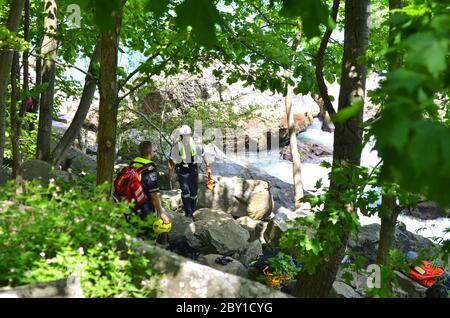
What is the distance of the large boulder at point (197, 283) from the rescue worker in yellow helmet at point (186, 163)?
6.11 m

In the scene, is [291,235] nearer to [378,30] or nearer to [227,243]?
[227,243]

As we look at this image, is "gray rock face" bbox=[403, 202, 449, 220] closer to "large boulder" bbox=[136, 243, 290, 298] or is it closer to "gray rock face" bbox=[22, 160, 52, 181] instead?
"gray rock face" bbox=[22, 160, 52, 181]

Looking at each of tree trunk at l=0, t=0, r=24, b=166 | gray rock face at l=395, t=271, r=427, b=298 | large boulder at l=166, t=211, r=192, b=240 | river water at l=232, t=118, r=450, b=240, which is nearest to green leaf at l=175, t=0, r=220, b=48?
tree trunk at l=0, t=0, r=24, b=166

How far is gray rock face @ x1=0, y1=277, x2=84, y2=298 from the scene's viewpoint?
8.37 feet

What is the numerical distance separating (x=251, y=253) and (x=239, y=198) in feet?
16.0

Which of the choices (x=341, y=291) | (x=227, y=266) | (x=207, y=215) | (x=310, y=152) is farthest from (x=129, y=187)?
(x=310, y=152)

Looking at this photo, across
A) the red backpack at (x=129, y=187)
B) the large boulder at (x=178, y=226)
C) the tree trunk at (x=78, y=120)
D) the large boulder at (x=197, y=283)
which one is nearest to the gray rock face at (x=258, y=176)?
the large boulder at (x=178, y=226)

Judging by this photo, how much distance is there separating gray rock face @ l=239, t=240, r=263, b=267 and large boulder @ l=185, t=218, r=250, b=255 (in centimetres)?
11

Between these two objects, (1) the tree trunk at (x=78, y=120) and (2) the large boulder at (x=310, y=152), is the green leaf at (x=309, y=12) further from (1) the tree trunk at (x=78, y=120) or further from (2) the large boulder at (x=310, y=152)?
(2) the large boulder at (x=310, y=152)

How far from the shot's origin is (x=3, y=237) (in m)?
2.96

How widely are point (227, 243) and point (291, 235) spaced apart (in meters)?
4.44

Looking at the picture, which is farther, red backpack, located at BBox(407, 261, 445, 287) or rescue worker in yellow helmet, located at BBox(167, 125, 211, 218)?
rescue worker in yellow helmet, located at BBox(167, 125, 211, 218)

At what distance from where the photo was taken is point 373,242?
35.1 ft

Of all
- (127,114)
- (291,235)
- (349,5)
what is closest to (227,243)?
(291,235)
